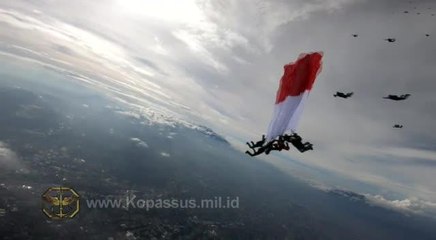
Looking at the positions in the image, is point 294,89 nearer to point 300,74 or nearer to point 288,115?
point 300,74

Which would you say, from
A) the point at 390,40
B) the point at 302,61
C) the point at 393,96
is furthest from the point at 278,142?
the point at 390,40

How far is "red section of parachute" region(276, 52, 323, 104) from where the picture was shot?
48.1ft

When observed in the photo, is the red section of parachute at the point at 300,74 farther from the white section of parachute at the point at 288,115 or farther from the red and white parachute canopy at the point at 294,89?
the white section of parachute at the point at 288,115

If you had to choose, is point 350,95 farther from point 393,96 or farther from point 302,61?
point 302,61

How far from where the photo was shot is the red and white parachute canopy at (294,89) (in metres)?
14.8

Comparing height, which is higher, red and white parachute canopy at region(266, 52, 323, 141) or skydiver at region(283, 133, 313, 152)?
red and white parachute canopy at region(266, 52, 323, 141)

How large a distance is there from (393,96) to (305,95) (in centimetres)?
1633

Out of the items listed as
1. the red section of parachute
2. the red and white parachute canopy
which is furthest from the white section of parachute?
the red section of parachute

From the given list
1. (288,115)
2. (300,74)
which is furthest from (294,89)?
(288,115)

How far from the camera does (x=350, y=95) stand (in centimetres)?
2384

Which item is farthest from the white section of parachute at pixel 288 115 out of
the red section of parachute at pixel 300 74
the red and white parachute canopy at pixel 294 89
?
the red section of parachute at pixel 300 74

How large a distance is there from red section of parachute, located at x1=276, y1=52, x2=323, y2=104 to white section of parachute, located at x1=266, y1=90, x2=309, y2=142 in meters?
0.30

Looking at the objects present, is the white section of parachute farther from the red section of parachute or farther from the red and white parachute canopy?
the red section of parachute

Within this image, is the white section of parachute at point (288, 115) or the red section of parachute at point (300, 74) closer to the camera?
the red section of parachute at point (300, 74)
